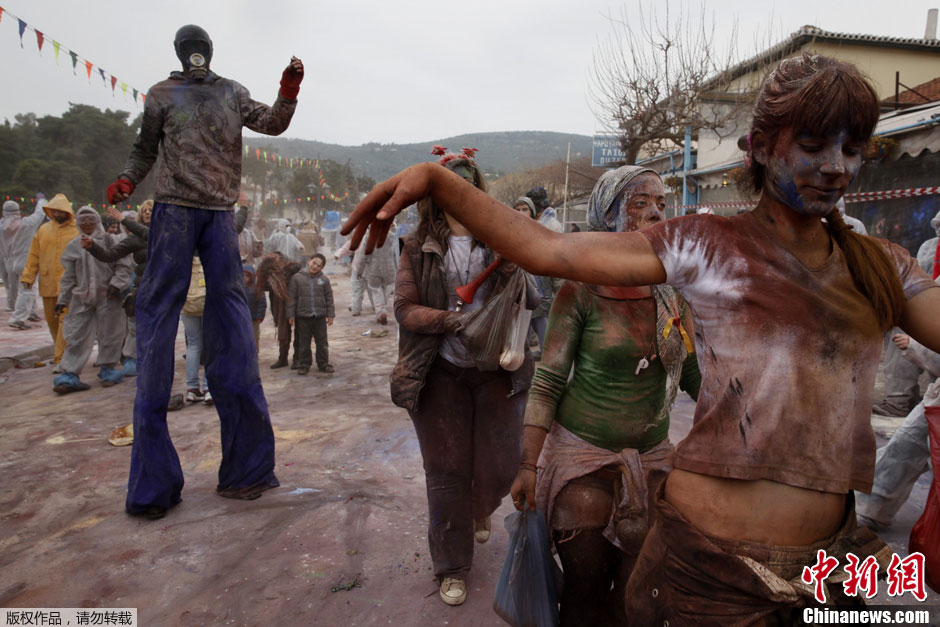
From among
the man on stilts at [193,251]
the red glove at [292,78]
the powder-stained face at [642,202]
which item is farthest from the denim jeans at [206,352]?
the powder-stained face at [642,202]

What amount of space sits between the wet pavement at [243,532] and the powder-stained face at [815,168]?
91.7 inches

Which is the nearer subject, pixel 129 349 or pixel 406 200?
pixel 406 200

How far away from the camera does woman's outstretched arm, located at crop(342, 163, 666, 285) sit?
1.39 metres

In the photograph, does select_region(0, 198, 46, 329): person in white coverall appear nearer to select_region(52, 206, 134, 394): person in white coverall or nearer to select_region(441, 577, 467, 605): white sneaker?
select_region(52, 206, 134, 394): person in white coverall

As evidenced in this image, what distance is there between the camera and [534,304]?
310 cm

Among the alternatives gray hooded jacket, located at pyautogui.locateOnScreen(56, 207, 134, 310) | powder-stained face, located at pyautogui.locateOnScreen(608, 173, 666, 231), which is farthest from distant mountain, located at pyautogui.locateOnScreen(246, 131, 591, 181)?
powder-stained face, located at pyautogui.locateOnScreen(608, 173, 666, 231)

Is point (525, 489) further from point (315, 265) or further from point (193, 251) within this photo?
point (315, 265)

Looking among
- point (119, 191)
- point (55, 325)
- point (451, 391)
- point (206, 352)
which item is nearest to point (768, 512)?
point (451, 391)

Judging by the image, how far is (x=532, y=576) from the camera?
7.27 ft

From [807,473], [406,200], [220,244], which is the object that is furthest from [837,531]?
[220,244]

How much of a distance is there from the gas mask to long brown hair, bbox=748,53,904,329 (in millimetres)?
3575

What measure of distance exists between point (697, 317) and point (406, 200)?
793mm

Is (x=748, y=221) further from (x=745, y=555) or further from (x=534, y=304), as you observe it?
(x=534, y=304)

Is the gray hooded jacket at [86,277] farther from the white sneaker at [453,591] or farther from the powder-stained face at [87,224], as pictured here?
the white sneaker at [453,591]
